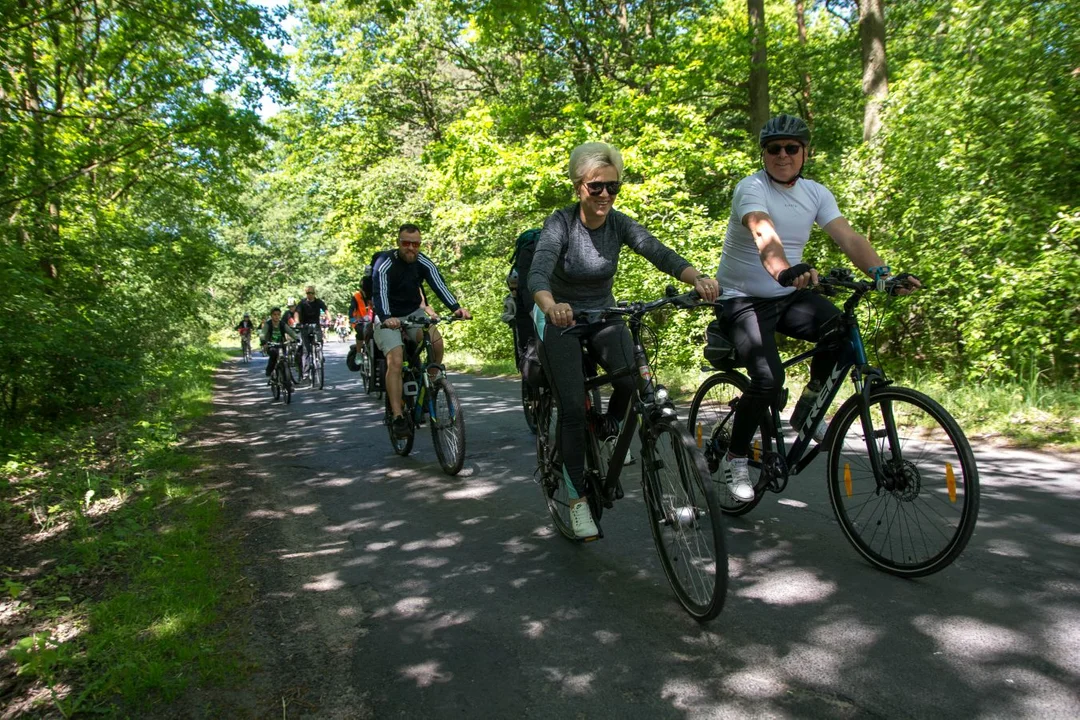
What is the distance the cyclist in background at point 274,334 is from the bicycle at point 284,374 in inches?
5.9

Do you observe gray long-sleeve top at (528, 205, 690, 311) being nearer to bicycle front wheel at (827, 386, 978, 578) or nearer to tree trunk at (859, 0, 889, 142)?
bicycle front wheel at (827, 386, 978, 578)

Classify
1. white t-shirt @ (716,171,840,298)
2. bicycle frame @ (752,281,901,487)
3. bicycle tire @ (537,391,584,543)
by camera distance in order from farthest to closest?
bicycle tire @ (537,391,584,543) → white t-shirt @ (716,171,840,298) → bicycle frame @ (752,281,901,487)

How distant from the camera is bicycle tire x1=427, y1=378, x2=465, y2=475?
21.1 ft

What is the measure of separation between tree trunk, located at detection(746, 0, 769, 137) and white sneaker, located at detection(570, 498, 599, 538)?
563 inches

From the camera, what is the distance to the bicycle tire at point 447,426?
6438 millimetres

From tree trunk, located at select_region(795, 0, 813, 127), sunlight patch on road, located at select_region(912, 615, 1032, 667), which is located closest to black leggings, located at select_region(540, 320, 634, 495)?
sunlight patch on road, located at select_region(912, 615, 1032, 667)

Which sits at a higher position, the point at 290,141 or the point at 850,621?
the point at 290,141

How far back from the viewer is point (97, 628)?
351 centimetres

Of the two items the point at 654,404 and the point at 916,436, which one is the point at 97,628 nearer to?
the point at 654,404

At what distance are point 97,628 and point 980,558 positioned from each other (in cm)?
416

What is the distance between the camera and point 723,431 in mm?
4566

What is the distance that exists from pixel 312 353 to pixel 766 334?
40.4 feet

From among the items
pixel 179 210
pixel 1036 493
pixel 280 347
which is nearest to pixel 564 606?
pixel 1036 493

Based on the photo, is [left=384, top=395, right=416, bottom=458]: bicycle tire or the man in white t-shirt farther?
[left=384, top=395, right=416, bottom=458]: bicycle tire
